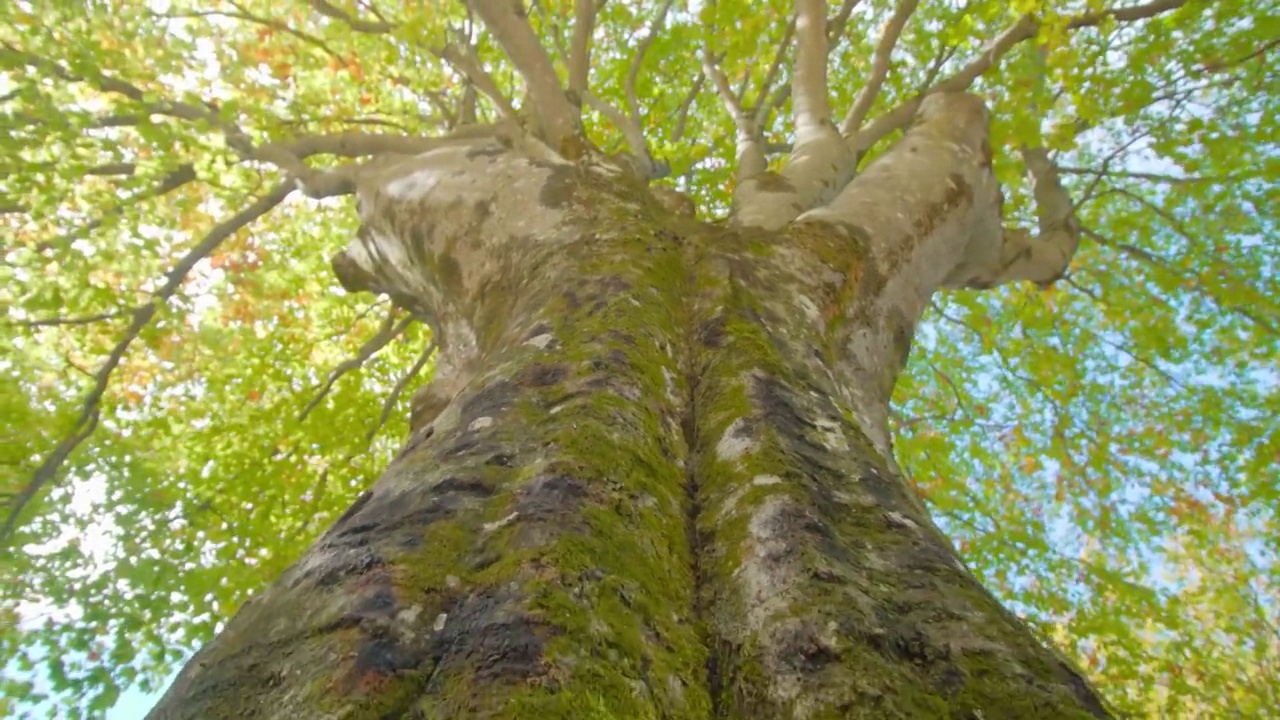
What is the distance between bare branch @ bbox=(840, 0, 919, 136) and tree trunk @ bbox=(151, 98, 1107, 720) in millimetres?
3091

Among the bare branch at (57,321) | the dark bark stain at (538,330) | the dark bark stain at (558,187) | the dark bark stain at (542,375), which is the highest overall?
the bare branch at (57,321)

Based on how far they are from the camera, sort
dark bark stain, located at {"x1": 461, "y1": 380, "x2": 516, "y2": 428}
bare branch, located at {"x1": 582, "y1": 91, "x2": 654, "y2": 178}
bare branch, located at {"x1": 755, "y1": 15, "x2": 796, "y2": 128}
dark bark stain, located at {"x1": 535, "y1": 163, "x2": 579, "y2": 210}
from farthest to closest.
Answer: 1. bare branch, located at {"x1": 755, "y1": 15, "x2": 796, "y2": 128}
2. bare branch, located at {"x1": 582, "y1": 91, "x2": 654, "y2": 178}
3. dark bark stain, located at {"x1": 535, "y1": 163, "x2": 579, "y2": 210}
4. dark bark stain, located at {"x1": 461, "y1": 380, "x2": 516, "y2": 428}

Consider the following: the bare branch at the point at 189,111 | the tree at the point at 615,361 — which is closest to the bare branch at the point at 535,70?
the tree at the point at 615,361

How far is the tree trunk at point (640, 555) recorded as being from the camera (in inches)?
42.3

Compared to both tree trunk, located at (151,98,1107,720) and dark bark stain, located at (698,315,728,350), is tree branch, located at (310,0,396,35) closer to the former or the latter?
tree trunk, located at (151,98,1107,720)

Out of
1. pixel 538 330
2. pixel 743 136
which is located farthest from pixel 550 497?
pixel 743 136

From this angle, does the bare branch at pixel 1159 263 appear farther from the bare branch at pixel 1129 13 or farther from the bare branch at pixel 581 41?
the bare branch at pixel 581 41

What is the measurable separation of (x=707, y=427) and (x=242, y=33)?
6.84m

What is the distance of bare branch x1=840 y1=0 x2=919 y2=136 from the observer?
5172 millimetres

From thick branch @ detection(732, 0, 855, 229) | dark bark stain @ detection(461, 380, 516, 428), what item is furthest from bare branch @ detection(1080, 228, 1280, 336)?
dark bark stain @ detection(461, 380, 516, 428)

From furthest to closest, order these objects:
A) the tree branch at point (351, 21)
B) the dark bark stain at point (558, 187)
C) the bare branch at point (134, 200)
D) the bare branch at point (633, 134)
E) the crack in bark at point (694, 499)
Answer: the bare branch at point (633, 134) < the tree branch at point (351, 21) < the bare branch at point (134, 200) < the dark bark stain at point (558, 187) < the crack in bark at point (694, 499)

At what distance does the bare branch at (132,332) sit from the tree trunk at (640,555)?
95.7 inches

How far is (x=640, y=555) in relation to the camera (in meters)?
1.38

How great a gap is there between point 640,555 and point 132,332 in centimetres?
447
